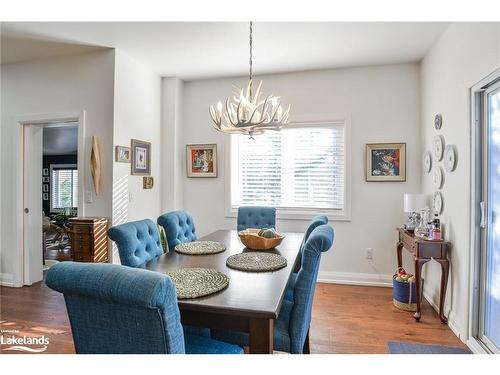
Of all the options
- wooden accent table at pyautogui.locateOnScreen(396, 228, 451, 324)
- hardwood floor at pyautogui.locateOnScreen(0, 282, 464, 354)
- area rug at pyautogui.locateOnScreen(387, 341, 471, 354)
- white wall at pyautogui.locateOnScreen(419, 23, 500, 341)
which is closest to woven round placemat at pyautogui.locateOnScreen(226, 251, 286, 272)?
hardwood floor at pyautogui.locateOnScreen(0, 282, 464, 354)

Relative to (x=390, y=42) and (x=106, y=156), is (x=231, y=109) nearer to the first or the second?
(x=106, y=156)

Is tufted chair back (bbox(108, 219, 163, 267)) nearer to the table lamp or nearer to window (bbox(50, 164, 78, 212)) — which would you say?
the table lamp

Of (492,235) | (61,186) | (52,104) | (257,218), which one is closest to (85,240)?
(52,104)

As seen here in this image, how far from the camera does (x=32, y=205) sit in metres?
3.74

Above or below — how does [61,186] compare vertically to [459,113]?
below

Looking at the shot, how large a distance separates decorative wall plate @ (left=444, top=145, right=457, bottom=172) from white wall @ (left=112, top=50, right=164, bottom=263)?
10.9 ft

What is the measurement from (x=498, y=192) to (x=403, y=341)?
1.34 meters

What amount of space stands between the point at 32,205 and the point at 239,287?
139 inches

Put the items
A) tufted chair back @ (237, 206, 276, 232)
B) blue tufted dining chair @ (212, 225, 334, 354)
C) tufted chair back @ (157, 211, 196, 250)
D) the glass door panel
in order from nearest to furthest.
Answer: blue tufted dining chair @ (212, 225, 334, 354) < the glass door panel < tufted chair back @ (157, 211, 196, 250) < tufted chair back @ (237, 206, 276, 232)

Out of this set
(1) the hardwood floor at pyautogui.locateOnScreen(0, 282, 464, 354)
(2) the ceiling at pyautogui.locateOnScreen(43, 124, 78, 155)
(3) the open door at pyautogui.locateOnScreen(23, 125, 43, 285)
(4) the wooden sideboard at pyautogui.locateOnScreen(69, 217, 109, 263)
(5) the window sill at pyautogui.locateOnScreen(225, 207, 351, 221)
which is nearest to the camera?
(1) the hardwood floor at pyautogui.locateOnScreen(0, 282, 464, 354)

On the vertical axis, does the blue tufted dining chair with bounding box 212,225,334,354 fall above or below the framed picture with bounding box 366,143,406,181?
below

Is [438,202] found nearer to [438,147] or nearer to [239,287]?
[438,147]

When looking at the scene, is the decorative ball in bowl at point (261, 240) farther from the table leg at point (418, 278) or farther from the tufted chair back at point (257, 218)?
the table leg at point (418, 278)

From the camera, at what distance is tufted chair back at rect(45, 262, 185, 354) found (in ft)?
2.95
